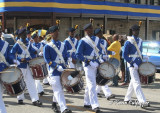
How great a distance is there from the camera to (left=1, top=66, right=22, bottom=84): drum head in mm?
6625

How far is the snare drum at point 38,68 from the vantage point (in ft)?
29.0

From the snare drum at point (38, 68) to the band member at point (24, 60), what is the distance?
12 centimetres

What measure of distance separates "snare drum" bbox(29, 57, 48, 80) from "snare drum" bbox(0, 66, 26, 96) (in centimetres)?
169

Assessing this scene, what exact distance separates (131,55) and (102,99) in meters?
1.86

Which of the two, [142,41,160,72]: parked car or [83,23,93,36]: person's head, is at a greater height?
[83,23,93,36]: person's head

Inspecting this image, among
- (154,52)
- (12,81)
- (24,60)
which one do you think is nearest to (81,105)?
(24,60)

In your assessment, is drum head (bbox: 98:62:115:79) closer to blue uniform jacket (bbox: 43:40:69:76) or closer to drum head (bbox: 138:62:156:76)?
drum head (bbox: 138:62:156:76)

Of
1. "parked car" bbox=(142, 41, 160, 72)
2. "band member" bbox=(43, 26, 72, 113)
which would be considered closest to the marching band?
"band member" bbox=(43, 26, 72, 113)

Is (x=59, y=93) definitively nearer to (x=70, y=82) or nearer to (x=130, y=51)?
(x=70, y=82)

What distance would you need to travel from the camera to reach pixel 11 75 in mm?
6793

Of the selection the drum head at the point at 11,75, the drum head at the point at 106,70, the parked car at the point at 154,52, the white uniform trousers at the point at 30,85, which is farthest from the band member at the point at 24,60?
the parked car at the point at 154,52

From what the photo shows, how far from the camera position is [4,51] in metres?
6.61

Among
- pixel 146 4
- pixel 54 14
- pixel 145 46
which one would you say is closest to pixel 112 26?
pixel 146 4

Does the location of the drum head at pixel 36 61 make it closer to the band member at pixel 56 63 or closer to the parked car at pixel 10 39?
the band member at pixel 56 63
